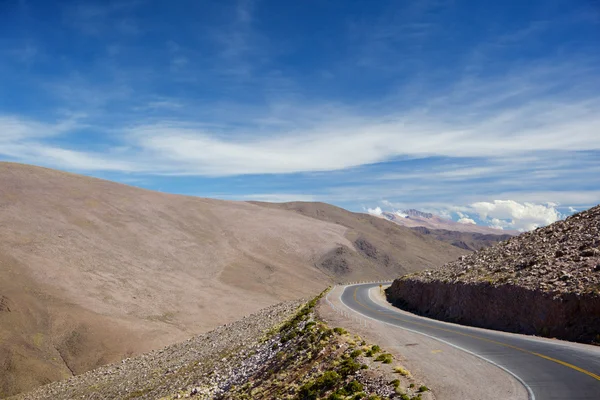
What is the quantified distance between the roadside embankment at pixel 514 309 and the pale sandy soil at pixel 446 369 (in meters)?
7.26

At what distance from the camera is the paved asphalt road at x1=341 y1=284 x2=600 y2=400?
603 inches

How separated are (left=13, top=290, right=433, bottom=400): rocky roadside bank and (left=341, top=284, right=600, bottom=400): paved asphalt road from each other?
4.24 meters

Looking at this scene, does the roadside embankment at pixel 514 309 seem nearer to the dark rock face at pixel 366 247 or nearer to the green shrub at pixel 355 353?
the green shrub at pixel 355 353

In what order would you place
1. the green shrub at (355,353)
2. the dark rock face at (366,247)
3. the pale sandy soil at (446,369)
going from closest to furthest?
the pale sandy soil at (446,369) → the green shrub at (355,353) → the dark rock face at (366,247)

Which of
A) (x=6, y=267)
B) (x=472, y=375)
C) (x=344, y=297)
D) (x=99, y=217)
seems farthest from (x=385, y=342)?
(x=99, y=217)

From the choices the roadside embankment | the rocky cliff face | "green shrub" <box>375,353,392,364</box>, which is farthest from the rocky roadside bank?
the rocky cliff face

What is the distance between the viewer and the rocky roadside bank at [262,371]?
19031 mm

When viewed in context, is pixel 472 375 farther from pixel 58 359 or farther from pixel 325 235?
pixel 325 235

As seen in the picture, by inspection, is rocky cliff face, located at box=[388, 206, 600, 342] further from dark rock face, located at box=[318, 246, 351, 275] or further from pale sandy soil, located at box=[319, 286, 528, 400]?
dark rock face, located at box=[318, 246, 351, 275]

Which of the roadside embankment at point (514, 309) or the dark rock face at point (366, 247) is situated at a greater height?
the roadside embankment at point (514, 309)

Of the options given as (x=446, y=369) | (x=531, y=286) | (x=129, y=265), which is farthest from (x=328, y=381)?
(x=129, y=265)

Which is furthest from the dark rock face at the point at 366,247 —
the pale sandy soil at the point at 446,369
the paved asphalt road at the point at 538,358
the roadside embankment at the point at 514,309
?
the pale sandy soil at the point at 446,369

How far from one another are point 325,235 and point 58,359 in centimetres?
12485

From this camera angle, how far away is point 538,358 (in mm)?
20109
